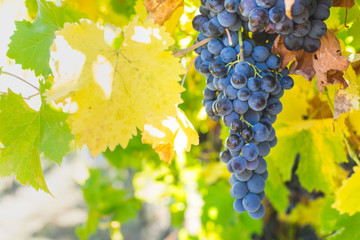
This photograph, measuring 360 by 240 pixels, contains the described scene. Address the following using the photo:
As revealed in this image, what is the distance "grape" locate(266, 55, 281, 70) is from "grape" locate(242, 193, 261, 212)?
8.6 inches

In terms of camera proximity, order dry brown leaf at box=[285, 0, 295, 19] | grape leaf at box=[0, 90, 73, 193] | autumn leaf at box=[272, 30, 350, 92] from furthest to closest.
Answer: grape leaf at box=[0, 90, 73, 193], autumn leaf at box=[272, 30, 350, 92], dry brown leaf at box=[285, 0, 295, 19]

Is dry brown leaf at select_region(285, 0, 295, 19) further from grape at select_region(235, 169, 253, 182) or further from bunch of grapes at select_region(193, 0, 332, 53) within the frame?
grape at select_region(235, 169, 253, 182)

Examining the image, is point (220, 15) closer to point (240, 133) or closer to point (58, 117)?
point (240, 133)

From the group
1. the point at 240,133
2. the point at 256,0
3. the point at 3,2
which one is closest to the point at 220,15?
the point at 256,0

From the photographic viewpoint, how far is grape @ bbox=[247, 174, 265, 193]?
0.59m

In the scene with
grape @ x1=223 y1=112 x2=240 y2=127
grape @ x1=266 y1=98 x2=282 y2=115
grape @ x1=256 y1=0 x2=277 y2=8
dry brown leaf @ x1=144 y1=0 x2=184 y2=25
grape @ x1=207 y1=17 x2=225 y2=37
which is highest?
grape @ x1=256 y1=0 x2=277 y2=8

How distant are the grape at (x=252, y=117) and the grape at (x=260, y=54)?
9 cm

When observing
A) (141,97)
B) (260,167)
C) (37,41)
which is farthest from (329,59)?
(37,41)

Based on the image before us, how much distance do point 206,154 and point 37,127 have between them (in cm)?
141

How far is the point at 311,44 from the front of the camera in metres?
0.60

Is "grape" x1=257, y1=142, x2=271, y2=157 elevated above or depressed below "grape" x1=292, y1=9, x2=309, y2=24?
below

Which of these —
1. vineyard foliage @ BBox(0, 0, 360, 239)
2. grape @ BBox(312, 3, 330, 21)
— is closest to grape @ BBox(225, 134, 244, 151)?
vineyard foliage @ BBox(0, 0, 360, 239)

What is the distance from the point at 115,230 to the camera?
83.0 inches

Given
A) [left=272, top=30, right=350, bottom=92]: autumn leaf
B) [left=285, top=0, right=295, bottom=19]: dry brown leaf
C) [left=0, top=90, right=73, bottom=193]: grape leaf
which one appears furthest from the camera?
[left=0, top=90, right=73, bottom=193]: grape leaf
